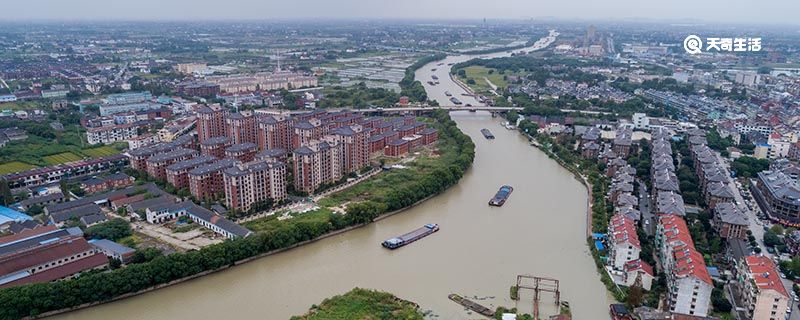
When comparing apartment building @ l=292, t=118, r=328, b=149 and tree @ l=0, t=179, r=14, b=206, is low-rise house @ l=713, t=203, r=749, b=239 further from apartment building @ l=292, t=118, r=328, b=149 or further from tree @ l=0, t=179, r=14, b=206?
tree @ l=0, t=179, r=14, b=206

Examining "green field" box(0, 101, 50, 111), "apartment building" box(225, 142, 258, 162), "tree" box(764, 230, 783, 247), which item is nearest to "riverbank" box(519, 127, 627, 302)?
"tree" box(764, 230, 783, 247)

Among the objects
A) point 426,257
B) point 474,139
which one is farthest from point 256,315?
point 474,139

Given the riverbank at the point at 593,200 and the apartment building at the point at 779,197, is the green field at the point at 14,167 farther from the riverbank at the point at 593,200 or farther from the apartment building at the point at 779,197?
the apartment building at the point at 779,197

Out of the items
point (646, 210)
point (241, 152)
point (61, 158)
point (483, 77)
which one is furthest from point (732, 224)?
point (483, 77)

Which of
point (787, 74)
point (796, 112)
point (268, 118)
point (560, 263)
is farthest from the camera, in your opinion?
point (787, 74)

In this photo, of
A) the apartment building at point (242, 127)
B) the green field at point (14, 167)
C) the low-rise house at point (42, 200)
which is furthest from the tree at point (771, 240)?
the green field at point (14, 167)

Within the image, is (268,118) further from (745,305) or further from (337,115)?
(745,305)
